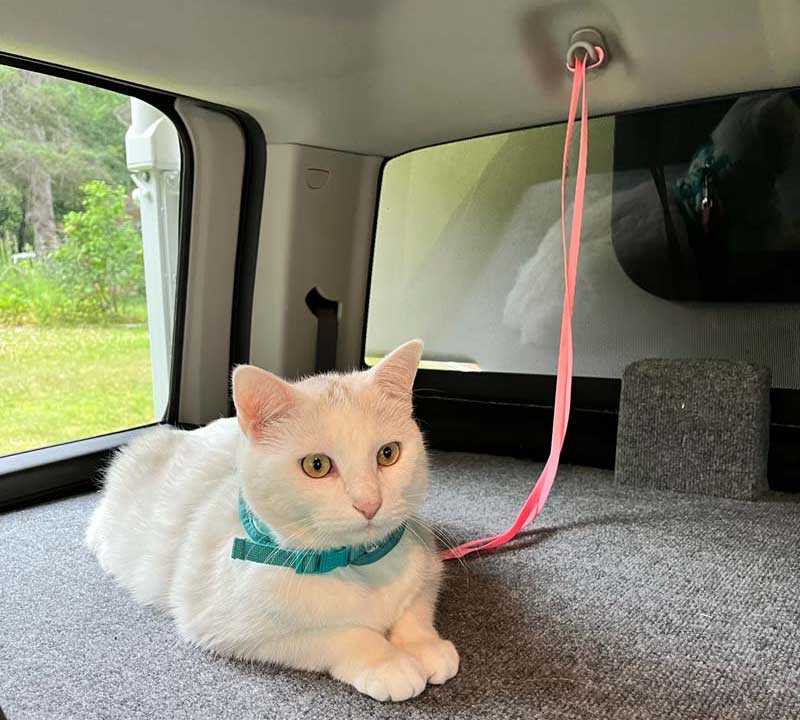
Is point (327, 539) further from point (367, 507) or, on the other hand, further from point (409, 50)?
point (409, 50)

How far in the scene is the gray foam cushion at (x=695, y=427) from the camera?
142 cm

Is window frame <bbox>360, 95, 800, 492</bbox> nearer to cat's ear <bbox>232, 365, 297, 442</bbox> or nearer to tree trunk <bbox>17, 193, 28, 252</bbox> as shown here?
tree trunk <bbox>17, 193, 28, 252</bbox>

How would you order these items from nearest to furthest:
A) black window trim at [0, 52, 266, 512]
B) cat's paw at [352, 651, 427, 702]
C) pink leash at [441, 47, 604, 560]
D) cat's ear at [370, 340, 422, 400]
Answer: cat's paw at [352, 651, 427, 702]
cat's ear at [370, 340, 422, 400]
pink leash at [441, 47, 604, 560]
black window trim at [0, 52, 266, 512]

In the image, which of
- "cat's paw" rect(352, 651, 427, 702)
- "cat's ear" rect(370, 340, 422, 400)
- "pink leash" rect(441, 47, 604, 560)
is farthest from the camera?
"pink leash" rect(441, 47, 604, 560)

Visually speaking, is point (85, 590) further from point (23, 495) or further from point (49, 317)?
point (49, 317)

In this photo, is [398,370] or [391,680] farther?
[398,370]

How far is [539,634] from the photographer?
35.9 inches

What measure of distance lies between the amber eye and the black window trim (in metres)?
0.90

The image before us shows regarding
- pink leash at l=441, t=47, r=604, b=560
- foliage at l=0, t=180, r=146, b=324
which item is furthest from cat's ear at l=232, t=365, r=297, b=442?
foliage at l=0, t=180, r=146, b=324

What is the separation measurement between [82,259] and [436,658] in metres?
1.26

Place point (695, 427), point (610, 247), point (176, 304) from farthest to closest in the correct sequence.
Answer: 1. point (176, 304)
2. point (610, 247)
3. point (695, 427)

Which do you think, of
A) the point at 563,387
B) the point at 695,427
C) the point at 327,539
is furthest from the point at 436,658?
the point at 695,427

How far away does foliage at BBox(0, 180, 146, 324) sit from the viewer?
5.06 ft

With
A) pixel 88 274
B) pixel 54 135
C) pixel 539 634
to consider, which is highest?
pixel 54 135
